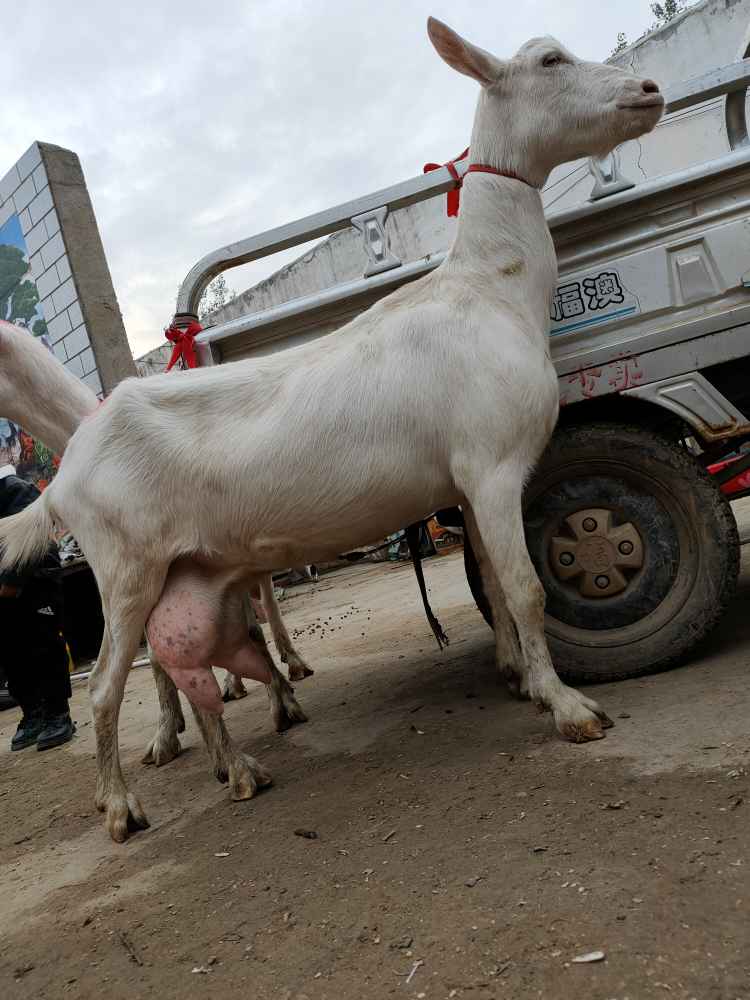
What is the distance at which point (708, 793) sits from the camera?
77.3 inches

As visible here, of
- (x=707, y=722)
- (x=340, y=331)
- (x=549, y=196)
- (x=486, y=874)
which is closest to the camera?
(x=486, y=874)

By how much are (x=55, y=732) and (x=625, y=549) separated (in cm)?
347

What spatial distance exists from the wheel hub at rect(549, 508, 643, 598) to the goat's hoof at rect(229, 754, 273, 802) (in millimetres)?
1366

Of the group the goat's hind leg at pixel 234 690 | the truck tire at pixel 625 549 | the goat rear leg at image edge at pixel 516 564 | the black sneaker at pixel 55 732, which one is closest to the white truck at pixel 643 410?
the truck tire at pixel 625 549

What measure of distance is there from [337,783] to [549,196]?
29.5 feet

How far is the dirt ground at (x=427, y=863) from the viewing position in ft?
5.09

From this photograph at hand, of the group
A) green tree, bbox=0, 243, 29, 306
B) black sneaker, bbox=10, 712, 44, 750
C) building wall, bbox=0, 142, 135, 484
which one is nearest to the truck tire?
black sneaker, bbox=10, 712, 44, 750

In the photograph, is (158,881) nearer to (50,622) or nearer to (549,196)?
(50,622)

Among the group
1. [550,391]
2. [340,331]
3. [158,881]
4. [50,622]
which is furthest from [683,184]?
[50,622]

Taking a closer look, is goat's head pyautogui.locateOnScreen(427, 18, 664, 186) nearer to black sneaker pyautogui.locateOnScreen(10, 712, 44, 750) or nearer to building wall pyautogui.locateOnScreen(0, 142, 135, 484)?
black sneaker pyautogui.locateOnScreen(10, 712, 44, 750)

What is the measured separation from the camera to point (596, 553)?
10.2 ft

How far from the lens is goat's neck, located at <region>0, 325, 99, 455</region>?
363cm

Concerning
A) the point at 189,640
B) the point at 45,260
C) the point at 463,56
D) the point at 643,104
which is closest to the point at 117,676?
the point at 189,640

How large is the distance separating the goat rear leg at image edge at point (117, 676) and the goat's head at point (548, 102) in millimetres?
2064
